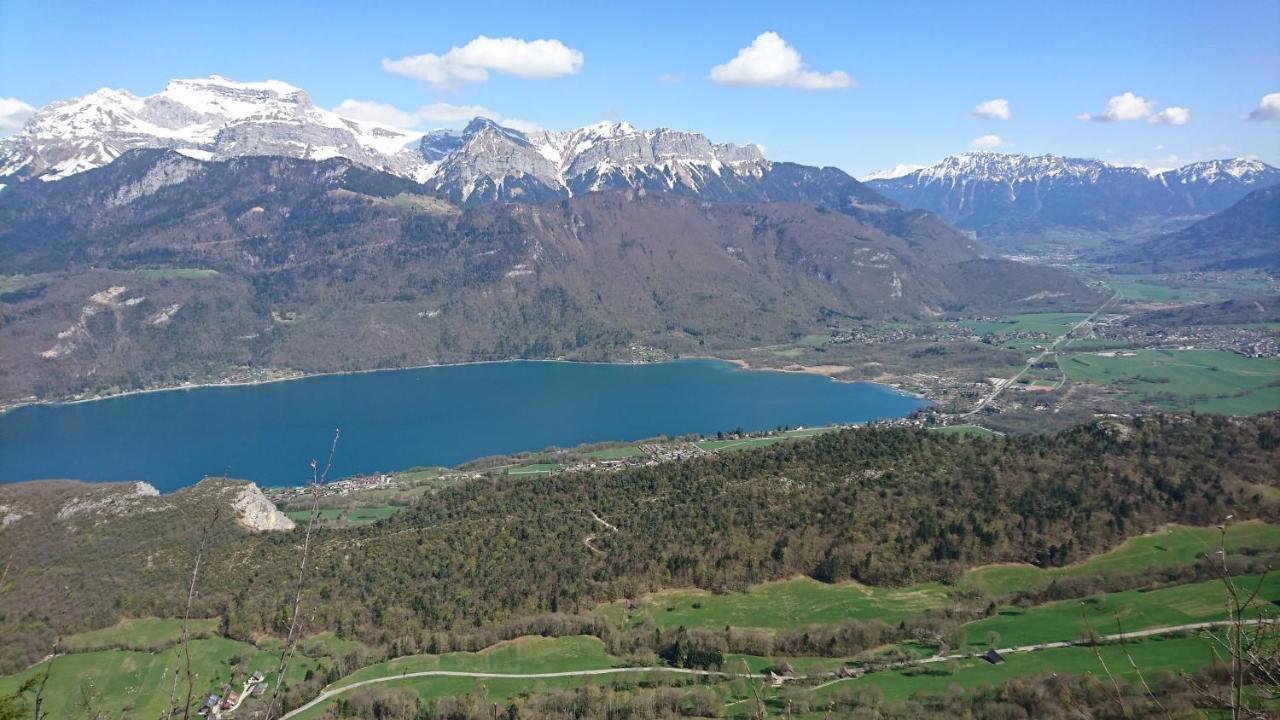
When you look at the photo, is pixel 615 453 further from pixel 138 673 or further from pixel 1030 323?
pixel 1030 323

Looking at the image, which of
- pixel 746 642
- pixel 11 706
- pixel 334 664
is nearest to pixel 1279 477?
pixel 746 642

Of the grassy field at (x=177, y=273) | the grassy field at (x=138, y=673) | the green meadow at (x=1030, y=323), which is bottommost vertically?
the grassy field at (x=138, y=673)

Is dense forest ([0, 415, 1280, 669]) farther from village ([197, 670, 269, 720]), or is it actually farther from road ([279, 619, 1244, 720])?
village ([197, 670, 269, 720])

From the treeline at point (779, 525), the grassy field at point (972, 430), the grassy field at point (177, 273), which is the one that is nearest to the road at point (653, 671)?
the treeline at point (779, 525)

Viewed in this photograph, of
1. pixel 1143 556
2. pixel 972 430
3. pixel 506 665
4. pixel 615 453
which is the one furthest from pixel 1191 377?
pixel 506 665

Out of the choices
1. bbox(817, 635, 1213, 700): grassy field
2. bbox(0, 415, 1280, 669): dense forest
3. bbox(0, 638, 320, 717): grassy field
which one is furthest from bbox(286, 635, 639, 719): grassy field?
Answer: bbox(817, 635, 1213, 700): grassy field

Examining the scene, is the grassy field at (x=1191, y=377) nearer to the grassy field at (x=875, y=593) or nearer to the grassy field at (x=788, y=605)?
the grassy field at (x=875, y=593)

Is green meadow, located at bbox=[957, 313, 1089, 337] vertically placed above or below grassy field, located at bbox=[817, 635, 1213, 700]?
above
